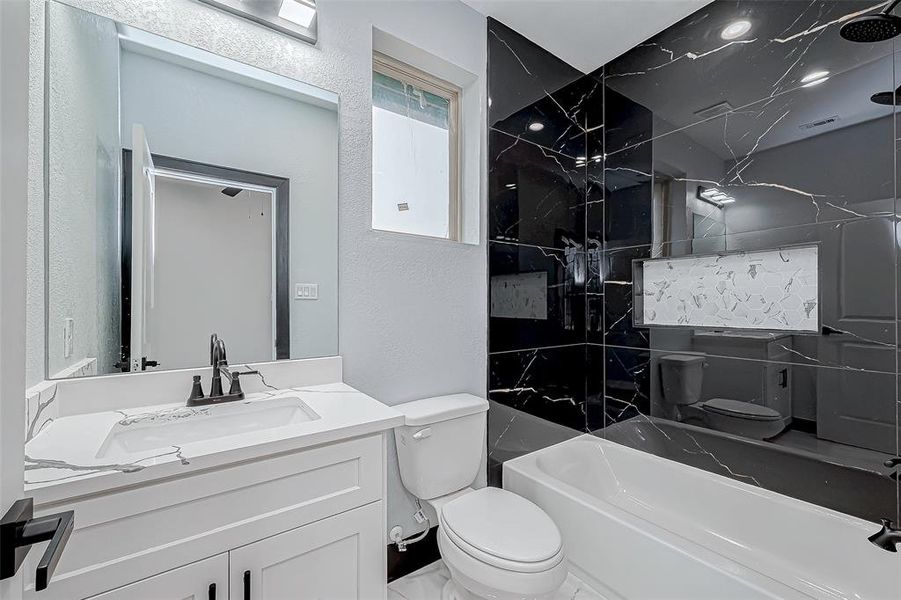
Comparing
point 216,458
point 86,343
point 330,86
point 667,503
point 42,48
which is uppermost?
point 330,86

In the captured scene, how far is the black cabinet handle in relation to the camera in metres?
0.41

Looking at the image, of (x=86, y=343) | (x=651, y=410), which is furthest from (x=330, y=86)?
(x=651, y=410)

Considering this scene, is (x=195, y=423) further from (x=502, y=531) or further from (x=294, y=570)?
(x=502, y=531)

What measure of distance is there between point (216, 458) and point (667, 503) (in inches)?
80.9

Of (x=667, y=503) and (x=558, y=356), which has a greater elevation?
(x=558, y=356)

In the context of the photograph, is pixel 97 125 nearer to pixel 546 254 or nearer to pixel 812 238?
pixel 546 254

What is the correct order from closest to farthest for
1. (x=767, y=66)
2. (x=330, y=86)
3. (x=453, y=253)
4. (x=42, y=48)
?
(x=42, y=48) → (x=330, y=86) → (x=767, y=66) → (x=453, y=253)

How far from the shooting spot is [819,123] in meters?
1.61

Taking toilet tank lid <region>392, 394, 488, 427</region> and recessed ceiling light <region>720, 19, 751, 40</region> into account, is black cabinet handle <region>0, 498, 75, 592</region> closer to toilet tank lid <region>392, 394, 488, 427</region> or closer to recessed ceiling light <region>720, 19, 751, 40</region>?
toilet tank lid <region>392, 394, 488, 427</region>

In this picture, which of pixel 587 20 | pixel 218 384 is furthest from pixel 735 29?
pixel 218 384

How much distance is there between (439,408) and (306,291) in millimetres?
705

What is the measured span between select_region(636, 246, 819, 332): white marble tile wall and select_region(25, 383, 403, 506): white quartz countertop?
1655 millimetres

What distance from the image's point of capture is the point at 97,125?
1.18 metres

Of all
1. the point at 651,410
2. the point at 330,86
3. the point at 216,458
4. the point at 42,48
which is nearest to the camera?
the point at 216,458
